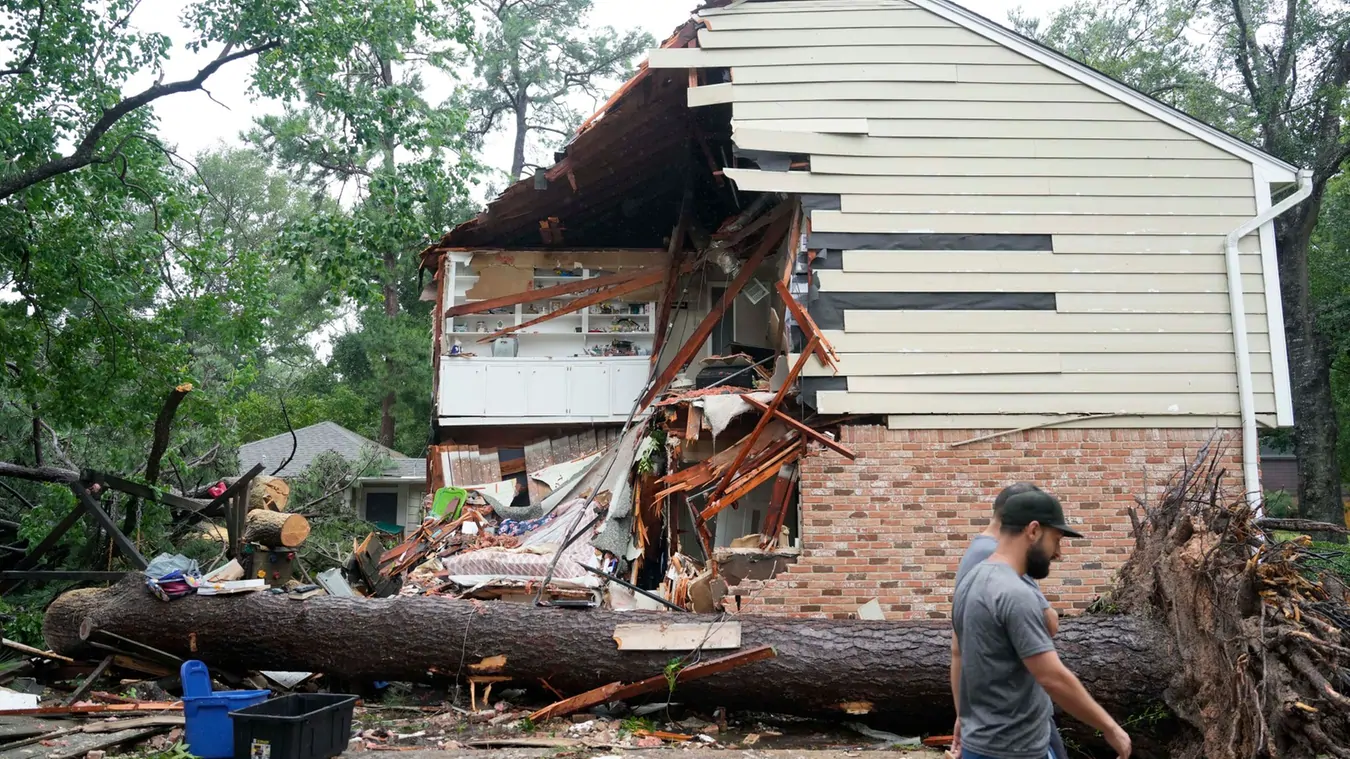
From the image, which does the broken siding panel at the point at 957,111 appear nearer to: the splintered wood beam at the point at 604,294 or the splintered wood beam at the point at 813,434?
the splintered wood beam at the point at 813,434

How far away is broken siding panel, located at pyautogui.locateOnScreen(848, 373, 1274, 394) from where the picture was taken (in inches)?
348

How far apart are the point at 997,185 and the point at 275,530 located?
8.06 metres

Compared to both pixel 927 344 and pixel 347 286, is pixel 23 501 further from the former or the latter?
pixel 927 344

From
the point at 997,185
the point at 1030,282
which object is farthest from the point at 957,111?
the point at 1030,282

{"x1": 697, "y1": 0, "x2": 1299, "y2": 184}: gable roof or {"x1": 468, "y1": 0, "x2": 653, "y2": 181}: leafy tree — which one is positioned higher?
{"x1": 468, "y1": 0, "x2": 653, "y2": 181}: leafy tree

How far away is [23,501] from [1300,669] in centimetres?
1263

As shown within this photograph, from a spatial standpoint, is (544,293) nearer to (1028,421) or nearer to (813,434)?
(813,434)

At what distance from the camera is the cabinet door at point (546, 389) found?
12859 millimetres

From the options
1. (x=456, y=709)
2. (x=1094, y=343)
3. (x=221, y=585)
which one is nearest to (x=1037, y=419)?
(x=1094, y=343)

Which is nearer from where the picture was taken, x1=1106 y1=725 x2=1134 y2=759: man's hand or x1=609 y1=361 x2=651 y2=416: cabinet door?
x1=1106 y1=725 x2=1134 y2=759: man's hand

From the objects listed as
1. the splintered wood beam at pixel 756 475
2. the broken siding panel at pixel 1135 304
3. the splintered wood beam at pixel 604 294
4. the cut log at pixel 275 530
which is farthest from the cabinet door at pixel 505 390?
the broken siding panel at pixel 1135 304

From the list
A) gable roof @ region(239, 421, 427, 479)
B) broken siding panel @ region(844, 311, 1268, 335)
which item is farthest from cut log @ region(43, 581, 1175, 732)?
gable roof @ region(239, 421, 427, 479)

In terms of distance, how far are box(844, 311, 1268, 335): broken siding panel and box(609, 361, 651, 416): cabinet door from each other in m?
4.53

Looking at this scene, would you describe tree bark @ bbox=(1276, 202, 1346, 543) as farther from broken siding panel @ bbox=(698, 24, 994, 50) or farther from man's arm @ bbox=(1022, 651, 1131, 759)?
man's arm @ bbox=(1022, 651, 1131, 759)
